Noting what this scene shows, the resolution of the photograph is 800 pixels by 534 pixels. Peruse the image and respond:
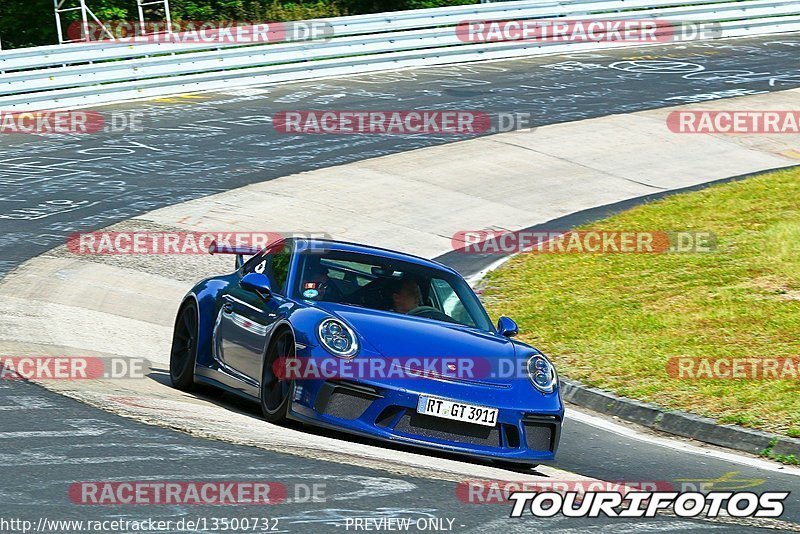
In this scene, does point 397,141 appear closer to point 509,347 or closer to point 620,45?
point 620,45

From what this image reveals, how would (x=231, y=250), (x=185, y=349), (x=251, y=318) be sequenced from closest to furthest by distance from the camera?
1. (x=251, y=318)
2. (x=185, y=349)
3. (x=231, y=250)

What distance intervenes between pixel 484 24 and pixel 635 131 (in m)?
6.43

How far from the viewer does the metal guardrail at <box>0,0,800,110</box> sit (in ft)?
74.9

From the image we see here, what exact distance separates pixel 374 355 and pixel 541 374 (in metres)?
1.22

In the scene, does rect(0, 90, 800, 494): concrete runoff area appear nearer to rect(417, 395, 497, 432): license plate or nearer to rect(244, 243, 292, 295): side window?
rect(417, 395, 497, 432): license plate

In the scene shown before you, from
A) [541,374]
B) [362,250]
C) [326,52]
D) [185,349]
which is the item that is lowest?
[185,349]

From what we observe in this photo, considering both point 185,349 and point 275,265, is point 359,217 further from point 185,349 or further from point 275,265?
point 275,265

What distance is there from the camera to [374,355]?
7.90 m

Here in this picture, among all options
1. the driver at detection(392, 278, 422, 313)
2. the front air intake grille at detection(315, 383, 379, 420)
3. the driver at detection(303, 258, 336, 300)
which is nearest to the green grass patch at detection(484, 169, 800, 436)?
the driver at detection(392, 278, 422, 313)

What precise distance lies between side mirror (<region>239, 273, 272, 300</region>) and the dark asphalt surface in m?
→ 1.46

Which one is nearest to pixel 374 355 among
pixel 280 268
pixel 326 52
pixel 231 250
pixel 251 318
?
pixel 251 318

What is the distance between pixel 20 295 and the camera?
12.5 metres

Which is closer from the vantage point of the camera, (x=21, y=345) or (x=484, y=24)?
(x=21, y=345)

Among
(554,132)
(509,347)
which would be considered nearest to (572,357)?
Answer: (509,347)
